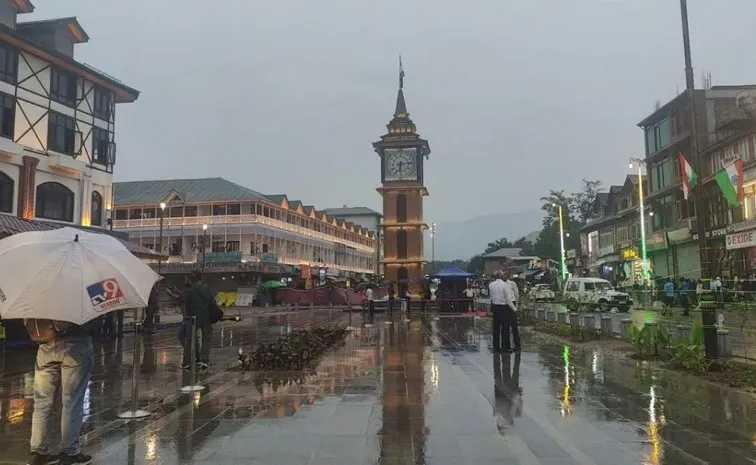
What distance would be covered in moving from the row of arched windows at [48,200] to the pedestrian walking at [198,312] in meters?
16.7

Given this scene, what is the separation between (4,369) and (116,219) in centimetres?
5059

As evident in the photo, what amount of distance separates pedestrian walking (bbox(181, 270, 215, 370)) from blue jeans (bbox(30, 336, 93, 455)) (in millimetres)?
5121

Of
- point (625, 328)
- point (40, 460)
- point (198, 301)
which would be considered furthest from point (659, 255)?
point (40, 460)

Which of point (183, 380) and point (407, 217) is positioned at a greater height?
point (407, 217)

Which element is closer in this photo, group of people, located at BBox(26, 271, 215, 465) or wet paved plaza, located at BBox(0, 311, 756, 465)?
group of people, located at BBox(26, 271, 215, 465)

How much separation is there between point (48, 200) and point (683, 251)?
3759 cm

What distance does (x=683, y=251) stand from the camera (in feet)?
126

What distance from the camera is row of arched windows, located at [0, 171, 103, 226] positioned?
22.8 m

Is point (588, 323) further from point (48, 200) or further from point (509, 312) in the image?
point (48, 200)

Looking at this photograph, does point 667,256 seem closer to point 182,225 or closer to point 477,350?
point 477,350

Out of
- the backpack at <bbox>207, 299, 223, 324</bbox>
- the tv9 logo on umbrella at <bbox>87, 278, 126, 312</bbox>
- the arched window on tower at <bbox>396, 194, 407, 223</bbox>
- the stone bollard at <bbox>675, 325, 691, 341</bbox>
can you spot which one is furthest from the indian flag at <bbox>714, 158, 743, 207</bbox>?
the arched window on tower at <bbox>396, 194, 407, 223</bbox>

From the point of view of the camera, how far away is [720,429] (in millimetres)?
6027

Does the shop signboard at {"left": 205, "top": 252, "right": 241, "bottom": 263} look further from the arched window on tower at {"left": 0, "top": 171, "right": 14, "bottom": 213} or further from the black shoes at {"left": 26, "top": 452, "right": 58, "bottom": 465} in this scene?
the black shoes at {"left": 26, "top": 452, "right": 58, "bottom": 465}

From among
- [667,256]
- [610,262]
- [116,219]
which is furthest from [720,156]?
[116,219]
